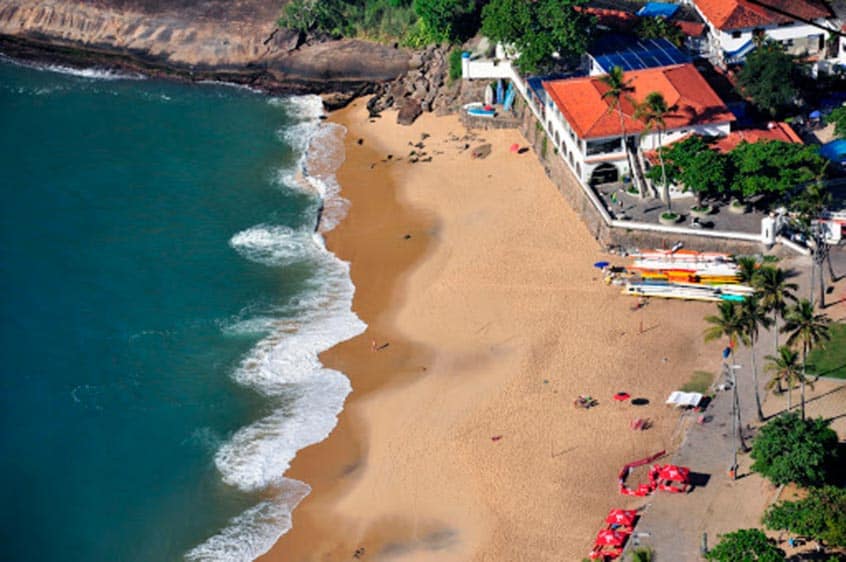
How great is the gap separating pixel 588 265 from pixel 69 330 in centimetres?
3743

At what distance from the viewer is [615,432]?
76.0 m

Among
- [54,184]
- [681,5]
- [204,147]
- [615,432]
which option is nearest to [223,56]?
[204,147]

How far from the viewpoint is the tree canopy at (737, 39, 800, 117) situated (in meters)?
101

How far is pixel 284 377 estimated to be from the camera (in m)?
Result: 85.9

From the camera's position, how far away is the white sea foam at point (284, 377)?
74.4 meters

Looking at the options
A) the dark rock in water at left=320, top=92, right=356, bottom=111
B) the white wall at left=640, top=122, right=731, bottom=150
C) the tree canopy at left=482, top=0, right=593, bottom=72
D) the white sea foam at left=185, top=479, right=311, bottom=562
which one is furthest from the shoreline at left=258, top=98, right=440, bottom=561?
the white wall at left=640, top=122, right=731, bottom=150

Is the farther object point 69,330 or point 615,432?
point 69,330

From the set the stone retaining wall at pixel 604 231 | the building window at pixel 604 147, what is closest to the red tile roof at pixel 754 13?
the stone retaining wall at pixel 604 231

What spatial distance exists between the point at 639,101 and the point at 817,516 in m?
43.4

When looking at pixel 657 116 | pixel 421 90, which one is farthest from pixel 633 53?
pixel 421 90

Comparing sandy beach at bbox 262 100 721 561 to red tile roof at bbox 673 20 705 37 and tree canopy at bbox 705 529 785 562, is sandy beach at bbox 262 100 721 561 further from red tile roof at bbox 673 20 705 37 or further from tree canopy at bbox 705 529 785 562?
red tile roof at bbox 673 20 705 37

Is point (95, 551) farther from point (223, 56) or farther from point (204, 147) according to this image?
point (223, 56)

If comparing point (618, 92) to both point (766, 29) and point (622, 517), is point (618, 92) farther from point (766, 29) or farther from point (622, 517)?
point (622, 517)

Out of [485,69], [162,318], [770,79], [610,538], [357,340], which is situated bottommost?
[162,318]
